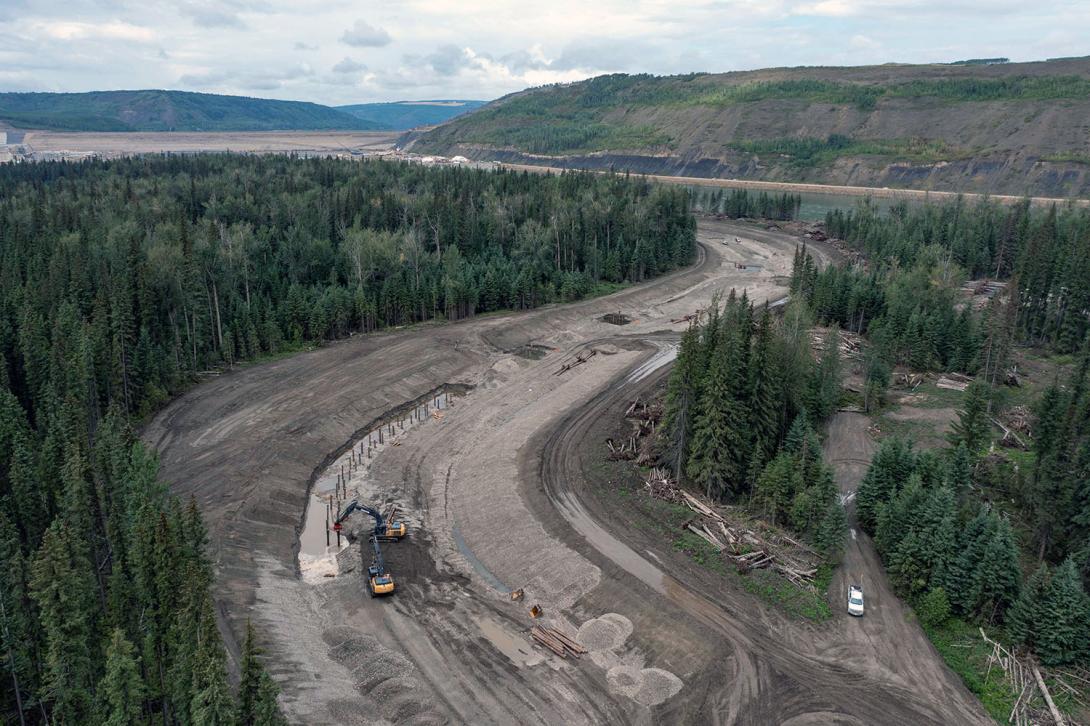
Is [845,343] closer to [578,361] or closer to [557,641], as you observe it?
[578,361]

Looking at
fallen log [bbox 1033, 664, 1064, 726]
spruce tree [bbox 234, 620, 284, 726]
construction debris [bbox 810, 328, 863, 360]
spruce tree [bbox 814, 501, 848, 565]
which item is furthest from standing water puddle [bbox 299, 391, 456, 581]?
construction debris [bbox 810, 328, 863, 360]

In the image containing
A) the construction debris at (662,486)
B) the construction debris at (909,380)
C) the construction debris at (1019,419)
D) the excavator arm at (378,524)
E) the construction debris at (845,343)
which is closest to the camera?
the excavator arm at (378,524)

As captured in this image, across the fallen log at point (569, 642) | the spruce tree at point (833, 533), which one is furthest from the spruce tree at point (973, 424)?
the fallen log at point (569, 642)

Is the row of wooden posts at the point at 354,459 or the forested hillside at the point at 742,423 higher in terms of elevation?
the forested hillside at the point at 742,423

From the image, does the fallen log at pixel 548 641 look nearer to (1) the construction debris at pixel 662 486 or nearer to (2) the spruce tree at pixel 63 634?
(1) the construction debris at pixel 662 486

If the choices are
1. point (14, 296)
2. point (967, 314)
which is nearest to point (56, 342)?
point (14, 296)

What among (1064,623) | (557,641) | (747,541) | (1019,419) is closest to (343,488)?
(557,641)

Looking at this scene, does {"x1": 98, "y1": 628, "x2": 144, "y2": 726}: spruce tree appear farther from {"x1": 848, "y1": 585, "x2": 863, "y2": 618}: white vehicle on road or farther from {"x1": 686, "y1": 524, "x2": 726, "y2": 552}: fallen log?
{"x1": 848, "y1": 585, "x2": 863, "y2": 618}: white vehicle on road
